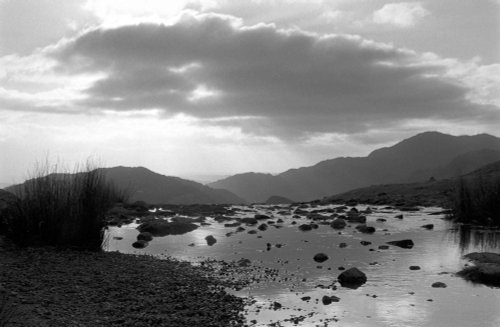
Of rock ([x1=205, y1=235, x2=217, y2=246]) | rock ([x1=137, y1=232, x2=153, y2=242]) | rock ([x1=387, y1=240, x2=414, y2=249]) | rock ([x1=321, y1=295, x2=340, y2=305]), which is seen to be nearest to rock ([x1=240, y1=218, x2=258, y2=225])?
rock ([x1=205, y1=235, x2=217, y2=246])

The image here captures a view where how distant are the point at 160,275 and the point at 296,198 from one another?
605 ft

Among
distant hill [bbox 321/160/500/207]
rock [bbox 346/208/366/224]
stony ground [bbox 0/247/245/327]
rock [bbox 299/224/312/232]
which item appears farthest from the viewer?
distant hill [bbox 321/160/500/207]

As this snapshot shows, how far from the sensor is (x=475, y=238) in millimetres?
16109

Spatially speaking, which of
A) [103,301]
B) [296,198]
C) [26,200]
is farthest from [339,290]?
[296,198]

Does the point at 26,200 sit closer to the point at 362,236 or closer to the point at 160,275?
the point at 160,275

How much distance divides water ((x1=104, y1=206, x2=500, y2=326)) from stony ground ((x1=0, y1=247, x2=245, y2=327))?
91cm

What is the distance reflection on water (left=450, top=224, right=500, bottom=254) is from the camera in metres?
14.1

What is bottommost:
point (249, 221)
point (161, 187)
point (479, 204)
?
point (249, 221)

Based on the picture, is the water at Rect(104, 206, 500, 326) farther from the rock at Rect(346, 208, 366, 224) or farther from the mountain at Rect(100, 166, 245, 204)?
the mountain at Rect(100, 166, 245, 204)

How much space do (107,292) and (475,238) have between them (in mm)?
13262

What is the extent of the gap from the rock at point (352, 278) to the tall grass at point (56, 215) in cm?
693

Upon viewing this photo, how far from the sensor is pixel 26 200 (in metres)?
12.6

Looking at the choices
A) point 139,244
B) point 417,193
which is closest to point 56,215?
point 139,244

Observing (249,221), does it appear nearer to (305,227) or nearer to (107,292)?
(305,227)
